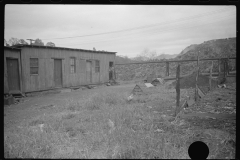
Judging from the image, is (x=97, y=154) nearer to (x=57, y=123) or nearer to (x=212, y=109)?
(x=57, y=123)

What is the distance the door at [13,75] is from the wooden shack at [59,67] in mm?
425

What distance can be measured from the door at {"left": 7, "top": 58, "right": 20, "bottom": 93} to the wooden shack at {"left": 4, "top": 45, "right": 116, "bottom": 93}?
0.42 meters

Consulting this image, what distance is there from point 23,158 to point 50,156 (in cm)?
50

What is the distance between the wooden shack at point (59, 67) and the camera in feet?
36.1

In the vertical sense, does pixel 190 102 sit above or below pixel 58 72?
below

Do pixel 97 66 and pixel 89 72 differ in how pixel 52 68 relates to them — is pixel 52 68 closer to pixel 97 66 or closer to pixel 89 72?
pixel 89 72

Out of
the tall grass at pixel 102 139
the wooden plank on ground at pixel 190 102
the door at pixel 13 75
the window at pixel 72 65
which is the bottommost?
the tall grass at pixel 102 139

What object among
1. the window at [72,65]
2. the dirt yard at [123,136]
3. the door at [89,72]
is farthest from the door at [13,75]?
the door at [89,72]

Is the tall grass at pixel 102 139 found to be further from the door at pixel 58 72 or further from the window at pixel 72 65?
the window at pixel 72 65

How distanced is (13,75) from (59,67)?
12.8ft

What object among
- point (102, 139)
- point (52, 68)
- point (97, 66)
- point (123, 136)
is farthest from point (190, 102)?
point (97, 66)

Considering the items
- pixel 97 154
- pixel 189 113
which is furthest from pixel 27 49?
pixel 189 113

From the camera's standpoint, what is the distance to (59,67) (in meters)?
13.5

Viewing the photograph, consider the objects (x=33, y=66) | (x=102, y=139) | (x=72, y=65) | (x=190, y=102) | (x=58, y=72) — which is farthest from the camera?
(x=72, y=65)
